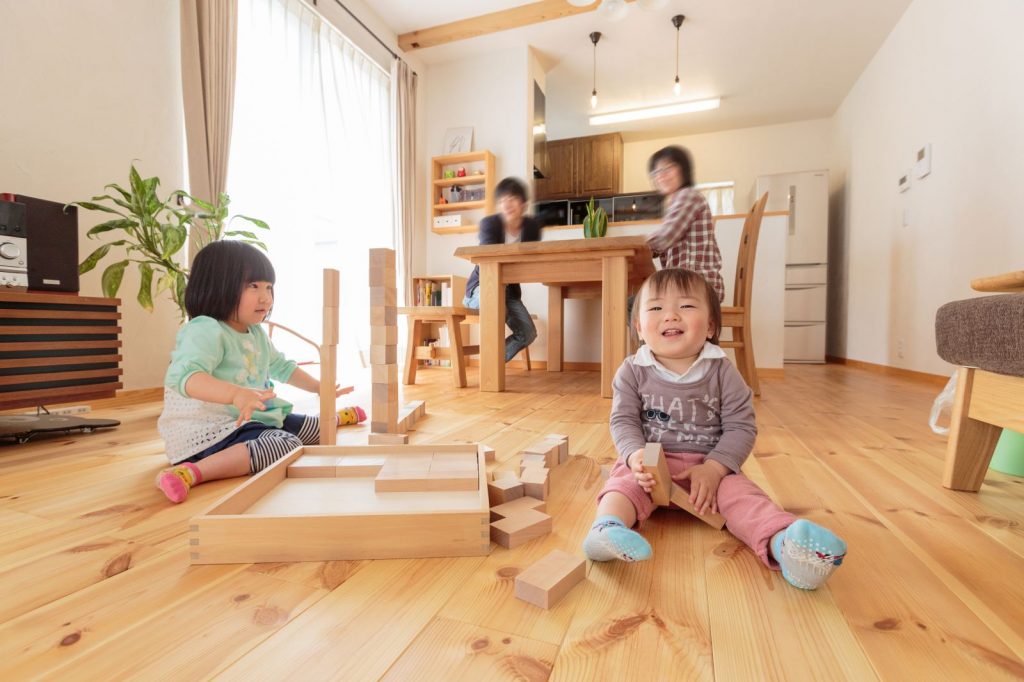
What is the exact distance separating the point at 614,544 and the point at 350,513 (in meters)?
0.38

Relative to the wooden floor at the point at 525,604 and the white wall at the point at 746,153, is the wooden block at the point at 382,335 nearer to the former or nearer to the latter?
the wooden floor at the point at 525,604

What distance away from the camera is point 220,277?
1163 mm

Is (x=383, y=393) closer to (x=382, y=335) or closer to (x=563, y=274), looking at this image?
(x=382, y=335)

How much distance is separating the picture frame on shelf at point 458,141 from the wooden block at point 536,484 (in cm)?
380

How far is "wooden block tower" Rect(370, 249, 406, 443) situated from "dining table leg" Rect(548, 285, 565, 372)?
8.74 feet

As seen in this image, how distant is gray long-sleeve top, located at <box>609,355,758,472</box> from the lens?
35.9 inches

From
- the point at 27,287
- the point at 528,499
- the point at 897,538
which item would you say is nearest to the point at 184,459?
the point at 528,499

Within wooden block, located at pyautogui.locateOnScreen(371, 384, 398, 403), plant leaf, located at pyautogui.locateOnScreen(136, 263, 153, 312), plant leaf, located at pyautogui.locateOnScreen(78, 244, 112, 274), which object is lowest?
wooden block, located at pyautogui.locateOnScreen(371, 384, 398, 403)

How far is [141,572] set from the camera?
26.7 inches

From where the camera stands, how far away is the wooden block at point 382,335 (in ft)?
3.78

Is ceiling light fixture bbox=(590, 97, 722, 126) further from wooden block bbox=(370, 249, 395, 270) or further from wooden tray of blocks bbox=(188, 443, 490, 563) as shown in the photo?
wooden tray of blocks bbox=(188, 443, 490, 563)

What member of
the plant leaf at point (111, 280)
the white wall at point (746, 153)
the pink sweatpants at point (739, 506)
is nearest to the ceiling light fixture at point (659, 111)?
the white wall at point (746, 153)

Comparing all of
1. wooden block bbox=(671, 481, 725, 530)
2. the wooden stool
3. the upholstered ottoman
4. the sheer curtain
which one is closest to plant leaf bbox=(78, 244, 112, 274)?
the sheer curtain

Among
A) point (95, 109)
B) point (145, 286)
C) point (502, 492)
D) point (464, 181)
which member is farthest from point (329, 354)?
point (464, 181)
